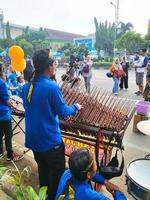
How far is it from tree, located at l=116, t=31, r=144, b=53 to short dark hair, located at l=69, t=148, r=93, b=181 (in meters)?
34.7

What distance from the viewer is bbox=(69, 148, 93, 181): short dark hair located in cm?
198

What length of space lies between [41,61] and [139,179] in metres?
1.44

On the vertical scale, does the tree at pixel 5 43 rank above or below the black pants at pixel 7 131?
above

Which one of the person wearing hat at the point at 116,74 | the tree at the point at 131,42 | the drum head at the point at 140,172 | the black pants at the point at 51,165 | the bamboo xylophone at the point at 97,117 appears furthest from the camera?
the tree at the point at 131,42

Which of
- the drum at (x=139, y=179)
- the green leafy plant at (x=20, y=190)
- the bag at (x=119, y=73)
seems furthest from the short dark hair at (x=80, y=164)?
the bag at (x=119, y=73)

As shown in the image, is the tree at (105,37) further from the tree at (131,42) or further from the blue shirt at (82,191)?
the blue shirt at (82,191)

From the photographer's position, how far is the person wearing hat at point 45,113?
103 inches

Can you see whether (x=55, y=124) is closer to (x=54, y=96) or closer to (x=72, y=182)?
(x=54, y=96)

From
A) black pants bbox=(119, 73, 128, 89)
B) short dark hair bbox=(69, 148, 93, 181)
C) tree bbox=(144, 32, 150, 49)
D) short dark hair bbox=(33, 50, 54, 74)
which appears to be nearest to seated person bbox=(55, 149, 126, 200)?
short dark hair bbox=(69, 148, 93, 181)

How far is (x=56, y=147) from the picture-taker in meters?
2.83

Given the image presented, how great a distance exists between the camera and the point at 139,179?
8.50 feet

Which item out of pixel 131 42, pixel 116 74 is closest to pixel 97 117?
pixel 116 74

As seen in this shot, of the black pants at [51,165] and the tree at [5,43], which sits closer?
the black pants at [51,165]

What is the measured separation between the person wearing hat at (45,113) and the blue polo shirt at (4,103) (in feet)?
3.94
